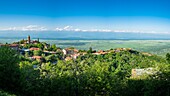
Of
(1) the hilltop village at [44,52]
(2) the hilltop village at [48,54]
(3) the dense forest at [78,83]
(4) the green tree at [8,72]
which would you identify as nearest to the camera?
(3) the dense forest at [78,83]

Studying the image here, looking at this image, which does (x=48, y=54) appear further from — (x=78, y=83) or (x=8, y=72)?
(x=8, y=72)

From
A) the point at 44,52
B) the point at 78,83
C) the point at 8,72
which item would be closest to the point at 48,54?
the point at 44,52

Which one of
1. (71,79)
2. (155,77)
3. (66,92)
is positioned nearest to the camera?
(155,77)

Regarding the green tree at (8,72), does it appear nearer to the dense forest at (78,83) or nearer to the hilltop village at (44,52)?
the dense forest at (78,83)

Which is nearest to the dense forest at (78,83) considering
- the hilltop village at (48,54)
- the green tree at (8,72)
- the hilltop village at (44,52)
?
the green tree at (8,72)

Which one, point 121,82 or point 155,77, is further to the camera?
point 121,82

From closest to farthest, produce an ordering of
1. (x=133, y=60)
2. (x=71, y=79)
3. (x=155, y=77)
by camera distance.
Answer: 1. (x=155, y=77)
2. (x=71, y=79)
3. (x=133, y=60)

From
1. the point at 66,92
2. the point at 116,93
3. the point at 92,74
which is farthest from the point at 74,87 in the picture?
the point at 116,93

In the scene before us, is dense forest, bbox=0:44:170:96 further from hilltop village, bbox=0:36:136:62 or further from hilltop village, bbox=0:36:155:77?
hilltop village, bbox=0:36:136:62

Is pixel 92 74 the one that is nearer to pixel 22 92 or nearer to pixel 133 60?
pixel 22 92

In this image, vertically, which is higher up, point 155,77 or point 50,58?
point 155,77

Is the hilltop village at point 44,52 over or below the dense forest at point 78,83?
below
